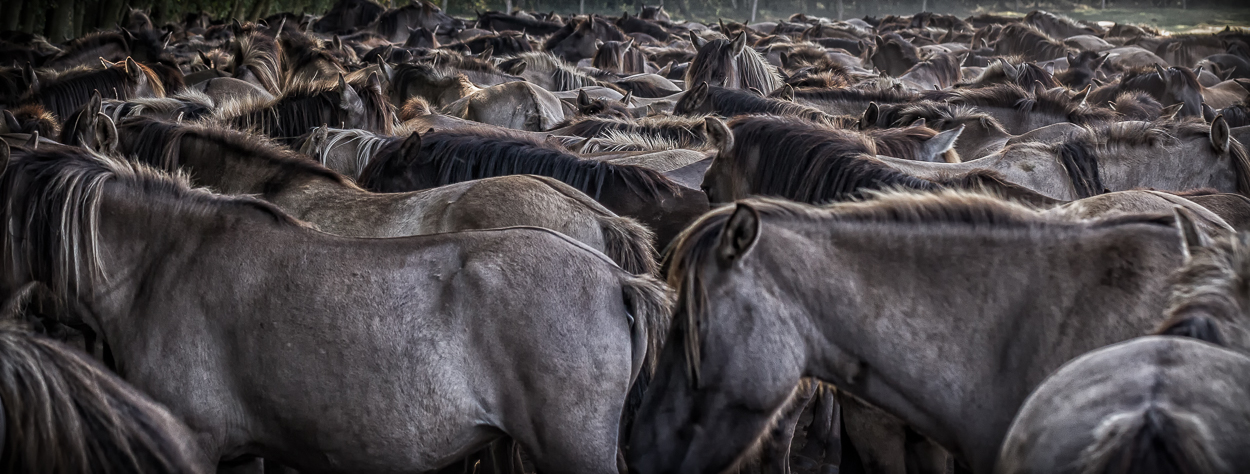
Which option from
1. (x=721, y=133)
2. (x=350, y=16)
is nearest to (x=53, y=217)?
(x=721, y=133)

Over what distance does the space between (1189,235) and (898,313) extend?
735 mm

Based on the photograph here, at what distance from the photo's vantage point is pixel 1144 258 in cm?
232

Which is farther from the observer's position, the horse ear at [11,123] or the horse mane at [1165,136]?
the horse ear at [11,123]

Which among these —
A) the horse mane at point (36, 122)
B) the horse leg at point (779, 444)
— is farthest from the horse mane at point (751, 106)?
the horse mane at point (36, 122)

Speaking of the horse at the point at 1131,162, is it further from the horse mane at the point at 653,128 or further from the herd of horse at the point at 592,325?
the horse mane at the point at 653,128

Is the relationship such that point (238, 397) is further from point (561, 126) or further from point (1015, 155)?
point (561, 126)

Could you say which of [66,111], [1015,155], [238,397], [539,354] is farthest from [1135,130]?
[66,111]

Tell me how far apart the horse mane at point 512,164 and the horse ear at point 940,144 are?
1903mm

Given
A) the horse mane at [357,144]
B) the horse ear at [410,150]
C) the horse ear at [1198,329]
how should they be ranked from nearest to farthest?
the horse ear at [1198,329] < the horse ear at [410,150] < the horse mane at [357,144]

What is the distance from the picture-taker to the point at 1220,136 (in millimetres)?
4945

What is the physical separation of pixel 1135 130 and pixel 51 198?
5300mm

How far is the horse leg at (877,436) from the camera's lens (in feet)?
10.3

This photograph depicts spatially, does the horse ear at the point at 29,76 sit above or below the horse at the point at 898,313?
below

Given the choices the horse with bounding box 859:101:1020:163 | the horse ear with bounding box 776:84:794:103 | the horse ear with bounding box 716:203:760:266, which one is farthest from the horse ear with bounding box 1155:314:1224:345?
the horse ear with bounding box 776:84:794:103
